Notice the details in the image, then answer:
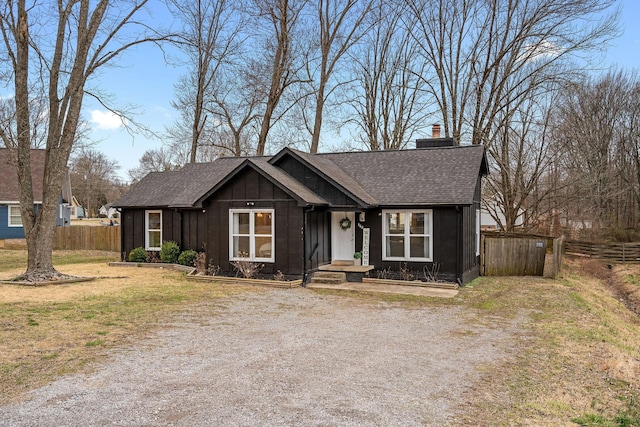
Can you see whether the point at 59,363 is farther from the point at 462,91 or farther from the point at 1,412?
the point at 462,91

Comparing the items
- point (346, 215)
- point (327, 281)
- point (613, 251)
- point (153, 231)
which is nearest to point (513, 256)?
point (346, 215)

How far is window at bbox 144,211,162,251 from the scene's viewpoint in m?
19.7

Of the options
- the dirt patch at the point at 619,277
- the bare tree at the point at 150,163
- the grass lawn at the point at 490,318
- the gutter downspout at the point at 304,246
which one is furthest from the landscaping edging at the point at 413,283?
the bare tree at the point at 150,163

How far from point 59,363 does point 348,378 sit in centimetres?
384

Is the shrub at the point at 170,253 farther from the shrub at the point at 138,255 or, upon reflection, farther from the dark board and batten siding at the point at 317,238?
the dark board and batten siding at the point at 317,238

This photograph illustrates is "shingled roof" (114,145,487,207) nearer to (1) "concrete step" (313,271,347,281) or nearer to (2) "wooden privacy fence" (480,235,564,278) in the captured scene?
(1) "concrete step" (313,271,347,281)

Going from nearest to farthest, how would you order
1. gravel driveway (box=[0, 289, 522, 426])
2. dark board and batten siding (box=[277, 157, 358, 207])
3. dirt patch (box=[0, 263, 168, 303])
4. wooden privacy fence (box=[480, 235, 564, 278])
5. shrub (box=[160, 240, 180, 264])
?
gravel driveway (box=[0, 289, 522, 426]) < dirt patch (box=[0, 263, 168, 303]) < dark board and batten siding (box=[277, 157, 358, 207]) < wooden privacy fence (box=[480, 235, 564, 278]) < shrub (box=[160, 240, 180, 264])

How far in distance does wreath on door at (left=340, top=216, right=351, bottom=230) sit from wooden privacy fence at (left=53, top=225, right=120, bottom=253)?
1541cm

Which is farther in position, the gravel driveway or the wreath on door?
the wreath on door

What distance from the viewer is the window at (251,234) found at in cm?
1496

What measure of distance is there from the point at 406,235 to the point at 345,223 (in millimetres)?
2030

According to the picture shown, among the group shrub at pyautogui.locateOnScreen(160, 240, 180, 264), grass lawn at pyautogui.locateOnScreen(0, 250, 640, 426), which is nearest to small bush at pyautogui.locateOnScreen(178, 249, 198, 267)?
shrub at pyautogui.locateOnScreen(160, 240, 180, 264)

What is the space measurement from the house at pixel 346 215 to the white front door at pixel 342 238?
3 centimetres

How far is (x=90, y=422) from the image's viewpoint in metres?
4.66
